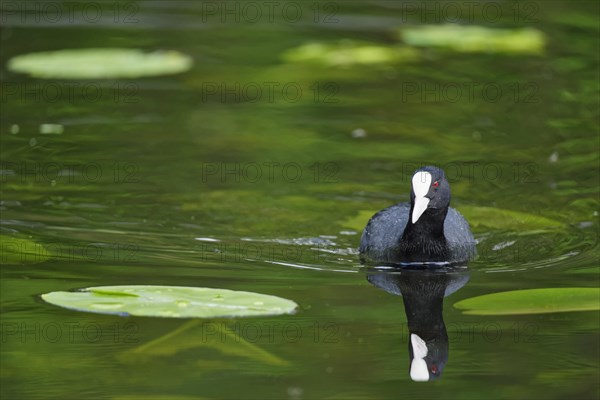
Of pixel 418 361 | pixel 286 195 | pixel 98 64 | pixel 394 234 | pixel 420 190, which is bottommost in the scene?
pixel 418 361

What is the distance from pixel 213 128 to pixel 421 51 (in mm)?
3095

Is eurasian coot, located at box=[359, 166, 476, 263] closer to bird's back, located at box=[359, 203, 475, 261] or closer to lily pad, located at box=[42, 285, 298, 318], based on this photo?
bird's back, located at box=[359, 203, 475, 261]

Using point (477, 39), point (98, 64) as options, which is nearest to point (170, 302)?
point (98, 64)

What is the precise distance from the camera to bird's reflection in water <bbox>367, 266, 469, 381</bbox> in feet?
18.2

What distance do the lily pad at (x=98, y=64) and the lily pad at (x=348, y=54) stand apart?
3.49 feet

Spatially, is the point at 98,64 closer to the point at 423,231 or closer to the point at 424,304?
the point at 423,231

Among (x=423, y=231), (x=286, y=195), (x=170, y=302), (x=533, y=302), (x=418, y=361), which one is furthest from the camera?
(x=286, y=195)

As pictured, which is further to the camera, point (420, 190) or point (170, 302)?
A: point (420, 190)

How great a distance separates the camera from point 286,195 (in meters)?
8.75

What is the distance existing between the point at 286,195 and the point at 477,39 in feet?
14.8

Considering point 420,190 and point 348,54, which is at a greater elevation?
point 348,54

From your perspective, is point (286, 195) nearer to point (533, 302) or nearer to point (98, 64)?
point (533, 302)

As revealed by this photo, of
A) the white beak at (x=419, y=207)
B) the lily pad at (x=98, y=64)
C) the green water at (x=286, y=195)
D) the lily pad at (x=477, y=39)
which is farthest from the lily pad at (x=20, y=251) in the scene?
the lily pad at (x=477, y=39)

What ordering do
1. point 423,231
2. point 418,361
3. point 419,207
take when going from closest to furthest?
point 418,361
point 419,207
point 423,231
